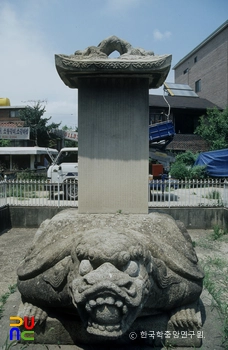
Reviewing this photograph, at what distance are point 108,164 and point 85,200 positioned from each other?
618 millimetres

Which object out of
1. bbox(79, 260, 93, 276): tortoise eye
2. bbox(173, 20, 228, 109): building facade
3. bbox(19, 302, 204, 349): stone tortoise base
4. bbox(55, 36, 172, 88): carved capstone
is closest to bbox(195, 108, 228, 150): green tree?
bbox(173, 20, 228, 109): building facade

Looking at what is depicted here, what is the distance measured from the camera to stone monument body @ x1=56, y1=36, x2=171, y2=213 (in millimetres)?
4062

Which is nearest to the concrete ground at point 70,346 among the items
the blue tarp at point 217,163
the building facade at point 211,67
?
the blue tarp at point 217,163

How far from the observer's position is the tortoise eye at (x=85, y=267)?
218cm

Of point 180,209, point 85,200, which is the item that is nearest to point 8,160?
point 180,209

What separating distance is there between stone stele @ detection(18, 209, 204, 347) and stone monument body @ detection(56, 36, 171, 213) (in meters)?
0.82

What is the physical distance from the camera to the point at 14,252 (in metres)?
6.42

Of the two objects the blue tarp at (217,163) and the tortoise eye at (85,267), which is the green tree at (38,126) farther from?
the tortoise eye at (85,267)

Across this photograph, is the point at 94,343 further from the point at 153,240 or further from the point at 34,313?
the point at 153,240

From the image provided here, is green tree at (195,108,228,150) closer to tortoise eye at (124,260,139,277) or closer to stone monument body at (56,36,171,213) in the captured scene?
stone monument body at (56,36,171,213)

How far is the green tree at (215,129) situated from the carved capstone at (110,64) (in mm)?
17340

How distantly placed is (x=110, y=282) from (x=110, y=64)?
2.62m

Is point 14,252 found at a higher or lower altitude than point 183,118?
lower

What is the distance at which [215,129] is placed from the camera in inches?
793
